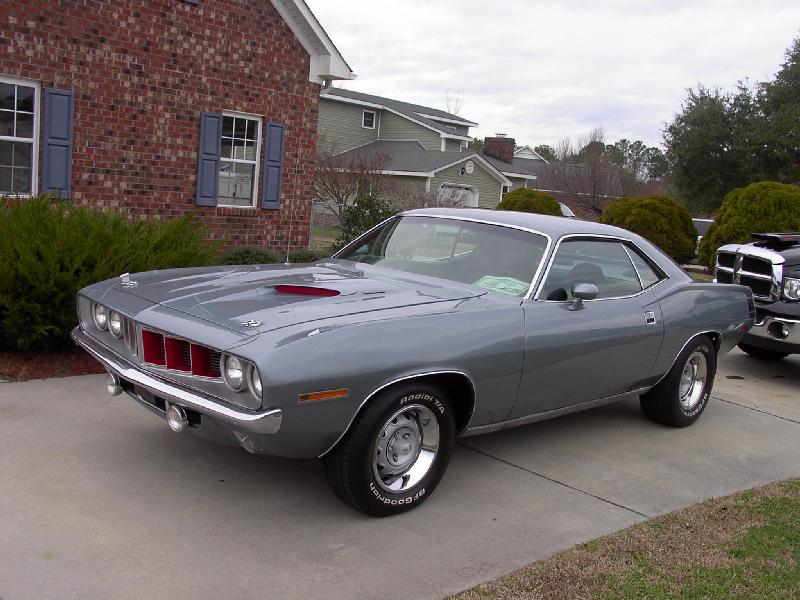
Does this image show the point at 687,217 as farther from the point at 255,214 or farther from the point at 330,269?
the point at 330,269

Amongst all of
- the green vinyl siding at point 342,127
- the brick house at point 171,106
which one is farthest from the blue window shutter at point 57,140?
the green vinyl siding at point 342,127

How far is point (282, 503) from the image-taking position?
4203 mm

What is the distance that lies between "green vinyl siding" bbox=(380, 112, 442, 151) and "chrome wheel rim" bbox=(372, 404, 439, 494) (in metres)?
30.5

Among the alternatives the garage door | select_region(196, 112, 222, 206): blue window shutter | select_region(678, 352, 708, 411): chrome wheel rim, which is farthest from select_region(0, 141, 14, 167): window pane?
the garage door

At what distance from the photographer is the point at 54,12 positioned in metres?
9.43

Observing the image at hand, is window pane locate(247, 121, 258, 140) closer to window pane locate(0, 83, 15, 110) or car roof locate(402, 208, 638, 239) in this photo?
window pane locate(0, 83, 15, 110)

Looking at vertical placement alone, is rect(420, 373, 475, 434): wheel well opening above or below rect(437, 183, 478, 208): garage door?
below

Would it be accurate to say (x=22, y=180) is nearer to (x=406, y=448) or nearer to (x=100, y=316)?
(x=100, y=316)

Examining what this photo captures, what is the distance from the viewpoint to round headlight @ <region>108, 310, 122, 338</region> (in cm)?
440

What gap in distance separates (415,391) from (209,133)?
8.10 metres

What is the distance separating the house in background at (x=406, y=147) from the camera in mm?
30797

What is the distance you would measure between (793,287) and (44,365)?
6.66 m

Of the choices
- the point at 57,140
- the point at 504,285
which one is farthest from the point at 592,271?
the point at 57,140

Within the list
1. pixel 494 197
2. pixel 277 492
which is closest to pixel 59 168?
pixel 277 492
